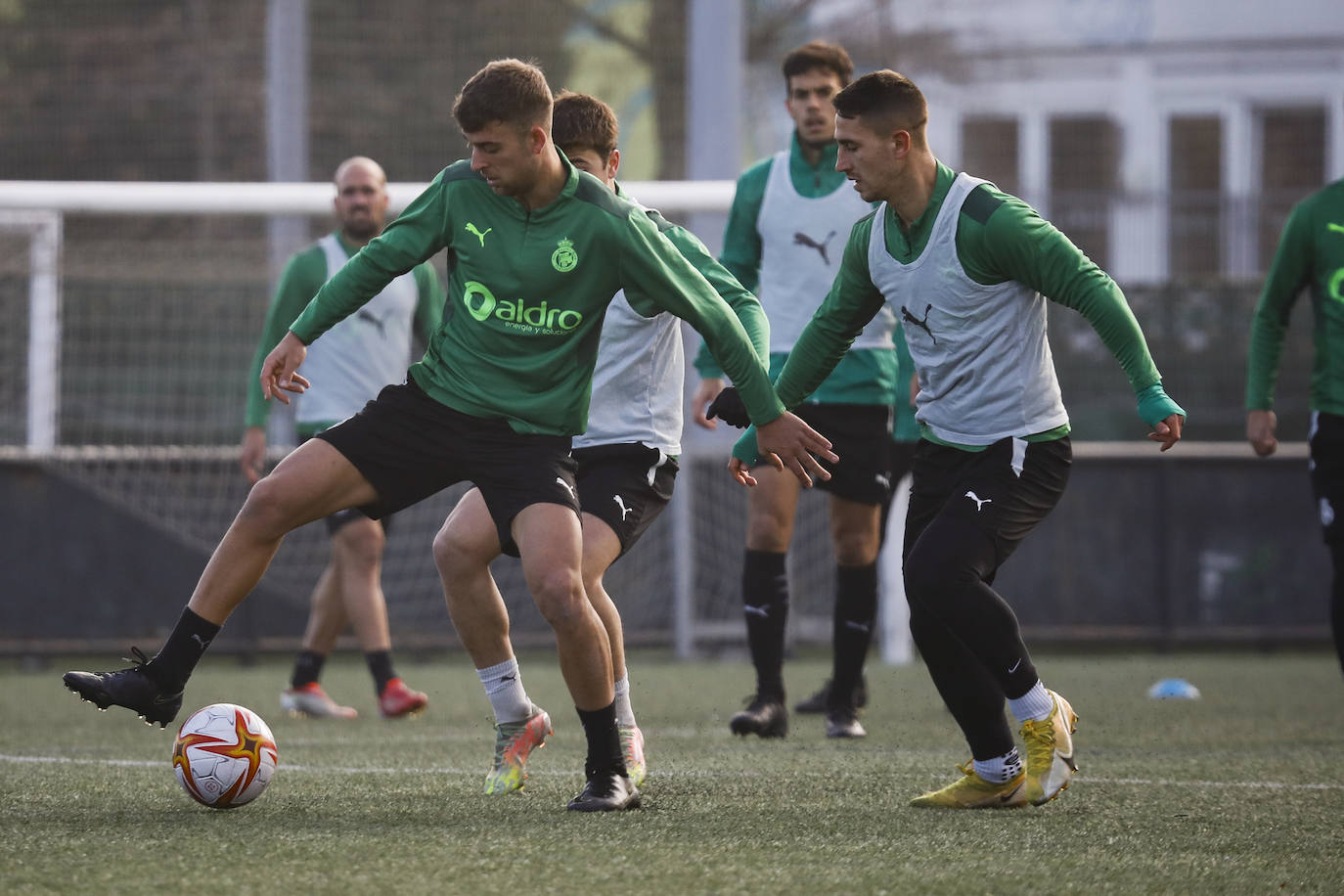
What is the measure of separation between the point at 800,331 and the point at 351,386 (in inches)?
86.5

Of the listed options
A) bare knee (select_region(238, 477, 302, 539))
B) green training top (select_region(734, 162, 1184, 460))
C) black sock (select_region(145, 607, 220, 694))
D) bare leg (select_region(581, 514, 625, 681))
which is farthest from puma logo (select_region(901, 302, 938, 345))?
black sock (select_region(145, 607, 220, 694))

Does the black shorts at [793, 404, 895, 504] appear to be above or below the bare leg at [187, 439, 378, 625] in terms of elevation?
above

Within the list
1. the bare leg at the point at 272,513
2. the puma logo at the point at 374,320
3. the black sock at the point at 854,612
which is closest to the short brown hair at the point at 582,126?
the bare leg at the point at 272,513

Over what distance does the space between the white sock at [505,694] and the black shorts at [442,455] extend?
19.0 inches

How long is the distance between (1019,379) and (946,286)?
303 millimetres

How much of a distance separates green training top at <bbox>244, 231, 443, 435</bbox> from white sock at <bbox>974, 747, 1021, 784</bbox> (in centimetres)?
356

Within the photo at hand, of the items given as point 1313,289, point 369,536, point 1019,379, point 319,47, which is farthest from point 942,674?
point 319,47

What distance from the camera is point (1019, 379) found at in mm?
4445

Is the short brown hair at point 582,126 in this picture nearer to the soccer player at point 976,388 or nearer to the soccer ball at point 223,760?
the soccer player at point 976,388

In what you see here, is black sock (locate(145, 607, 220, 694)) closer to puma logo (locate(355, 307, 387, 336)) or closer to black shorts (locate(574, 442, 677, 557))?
black shorts (locate(574, 442, 677, 557))

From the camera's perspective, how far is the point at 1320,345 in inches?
231

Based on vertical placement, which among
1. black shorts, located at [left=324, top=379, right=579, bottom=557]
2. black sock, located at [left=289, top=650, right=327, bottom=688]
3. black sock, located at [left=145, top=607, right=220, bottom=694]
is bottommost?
black sock, located at [left=289, top=650, right=327, bottom=688]

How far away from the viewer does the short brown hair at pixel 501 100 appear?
13.6 feet

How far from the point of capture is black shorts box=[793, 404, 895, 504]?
6434 millimetres
